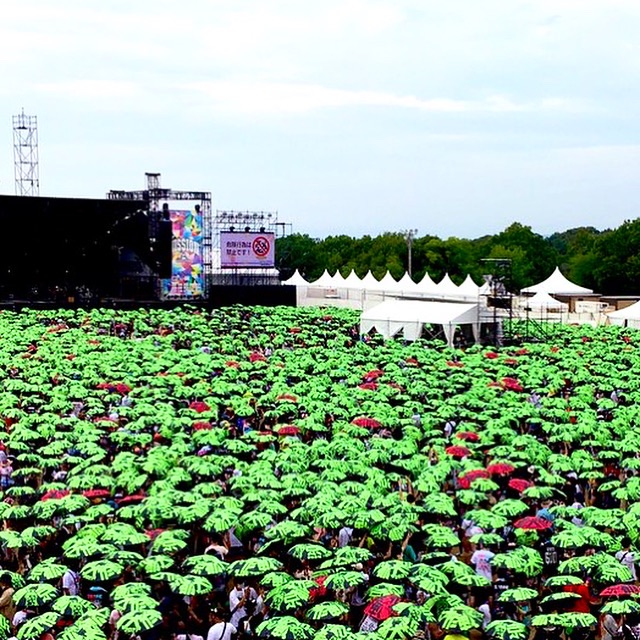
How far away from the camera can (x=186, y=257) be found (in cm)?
4734

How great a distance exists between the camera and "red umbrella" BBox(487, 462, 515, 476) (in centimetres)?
1218

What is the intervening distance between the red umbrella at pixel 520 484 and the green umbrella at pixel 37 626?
6.13m

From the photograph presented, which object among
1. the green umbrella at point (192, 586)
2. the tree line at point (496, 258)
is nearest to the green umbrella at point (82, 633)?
the green umbrella at point (192, 586)

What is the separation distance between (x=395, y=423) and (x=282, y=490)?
4702 millimetres

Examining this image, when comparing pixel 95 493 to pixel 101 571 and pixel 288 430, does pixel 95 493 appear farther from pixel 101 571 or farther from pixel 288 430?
pixel 288 430

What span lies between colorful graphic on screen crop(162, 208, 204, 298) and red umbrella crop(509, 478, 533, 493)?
3639 centimetres

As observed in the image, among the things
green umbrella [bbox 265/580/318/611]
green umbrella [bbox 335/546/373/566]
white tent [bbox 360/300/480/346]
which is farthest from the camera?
white tent [bbox 360/300/480/346]

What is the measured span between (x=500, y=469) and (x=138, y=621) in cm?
630

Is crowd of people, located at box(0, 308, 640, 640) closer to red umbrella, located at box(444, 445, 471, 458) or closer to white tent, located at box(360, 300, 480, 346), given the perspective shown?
red umbrella, located at box(444, 445, 471, 458)

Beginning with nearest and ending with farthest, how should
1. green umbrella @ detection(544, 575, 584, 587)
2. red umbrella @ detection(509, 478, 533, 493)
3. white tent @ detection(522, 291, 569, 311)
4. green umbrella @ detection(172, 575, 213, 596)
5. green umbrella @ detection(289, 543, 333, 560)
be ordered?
green umbrella @ detection(172, 575, 213, 596) < green umbrella @ detection(544, 575, 584, 587) < green umbrella @ detection(289, 543, 333, 560) < red umbrella @ detection(509, 478, 533, 493) < white tent @ detection(522, 291, 569, 311)

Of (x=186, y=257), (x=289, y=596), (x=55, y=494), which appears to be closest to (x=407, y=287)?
(x=186, y=257)

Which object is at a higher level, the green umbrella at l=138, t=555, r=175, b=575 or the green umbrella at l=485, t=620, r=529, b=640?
the green umbrella at l=138, t=555, r=175, b=575

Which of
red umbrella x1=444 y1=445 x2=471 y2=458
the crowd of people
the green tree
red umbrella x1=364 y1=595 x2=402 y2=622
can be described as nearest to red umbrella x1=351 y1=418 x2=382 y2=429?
the crowd of people

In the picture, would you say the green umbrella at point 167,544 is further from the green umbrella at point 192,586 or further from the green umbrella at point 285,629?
Answer: the green umbrella at point 285,629
